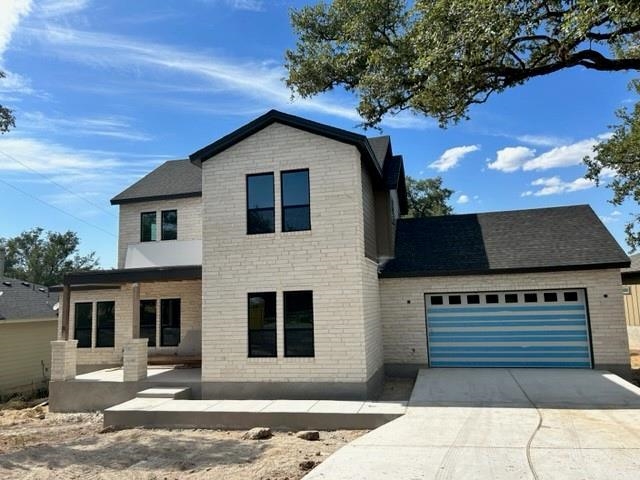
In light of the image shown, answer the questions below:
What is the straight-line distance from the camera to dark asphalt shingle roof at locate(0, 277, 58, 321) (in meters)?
17.4

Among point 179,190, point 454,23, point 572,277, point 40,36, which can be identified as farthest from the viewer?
point 179,190

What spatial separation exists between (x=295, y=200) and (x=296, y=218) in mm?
451

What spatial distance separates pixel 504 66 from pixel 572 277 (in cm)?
588

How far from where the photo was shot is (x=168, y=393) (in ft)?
33.0

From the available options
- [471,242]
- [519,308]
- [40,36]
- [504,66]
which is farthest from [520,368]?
[40,36]

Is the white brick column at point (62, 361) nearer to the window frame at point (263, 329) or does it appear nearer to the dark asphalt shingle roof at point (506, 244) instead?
the window frame at point (263, 329)

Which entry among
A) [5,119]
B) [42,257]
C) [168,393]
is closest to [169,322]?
[168,393]

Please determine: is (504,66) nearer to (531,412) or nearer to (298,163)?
(298,163)

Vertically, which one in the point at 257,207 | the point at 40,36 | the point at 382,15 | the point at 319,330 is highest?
the point at 382,15

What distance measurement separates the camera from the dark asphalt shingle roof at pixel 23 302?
686 inches

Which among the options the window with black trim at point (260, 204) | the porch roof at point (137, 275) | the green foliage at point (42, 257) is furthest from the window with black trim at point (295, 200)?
the green foliage at point (42, 257)

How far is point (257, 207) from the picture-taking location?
35.0ft

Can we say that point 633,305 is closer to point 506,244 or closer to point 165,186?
point 506,244

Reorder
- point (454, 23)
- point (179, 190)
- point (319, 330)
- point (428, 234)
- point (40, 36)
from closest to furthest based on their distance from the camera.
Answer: point (454, 23) < point (319, 330) < point (40, 36) < point (428, 234) < point (179, 190)
